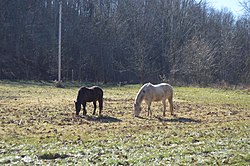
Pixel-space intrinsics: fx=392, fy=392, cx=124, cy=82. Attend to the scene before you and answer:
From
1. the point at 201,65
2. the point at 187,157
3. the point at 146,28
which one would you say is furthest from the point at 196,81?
the point at 187,157

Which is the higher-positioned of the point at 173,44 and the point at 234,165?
the point at 173,44

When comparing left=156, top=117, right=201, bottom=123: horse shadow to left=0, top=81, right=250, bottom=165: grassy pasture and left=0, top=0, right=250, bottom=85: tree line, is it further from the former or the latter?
left=0, top=0, right=250, bottom=85: tree line

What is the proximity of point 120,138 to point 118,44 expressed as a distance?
47.7 meters

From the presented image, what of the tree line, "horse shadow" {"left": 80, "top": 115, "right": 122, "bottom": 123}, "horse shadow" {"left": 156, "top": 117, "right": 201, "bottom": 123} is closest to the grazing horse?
"horse shadow" {"left": 80, "top": 115, "right": 122, "bottom": 123}

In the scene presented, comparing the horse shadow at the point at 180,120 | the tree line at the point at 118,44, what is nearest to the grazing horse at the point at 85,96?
the horse shadow at the point at 180,120

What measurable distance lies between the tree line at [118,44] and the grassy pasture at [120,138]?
114ft

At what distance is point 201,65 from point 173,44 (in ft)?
24.5

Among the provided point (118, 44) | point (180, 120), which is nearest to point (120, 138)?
point (180, 120)

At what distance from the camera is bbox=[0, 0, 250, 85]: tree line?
179ft

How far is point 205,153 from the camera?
32.9ft

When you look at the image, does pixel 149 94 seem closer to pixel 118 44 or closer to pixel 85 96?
pixel 85 96

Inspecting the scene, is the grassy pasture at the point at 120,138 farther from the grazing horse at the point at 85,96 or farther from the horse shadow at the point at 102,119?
the grazing horse at the point at 85,96

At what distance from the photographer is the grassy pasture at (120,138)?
934 centimetres

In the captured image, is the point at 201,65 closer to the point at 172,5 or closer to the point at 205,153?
the point at 172,5
